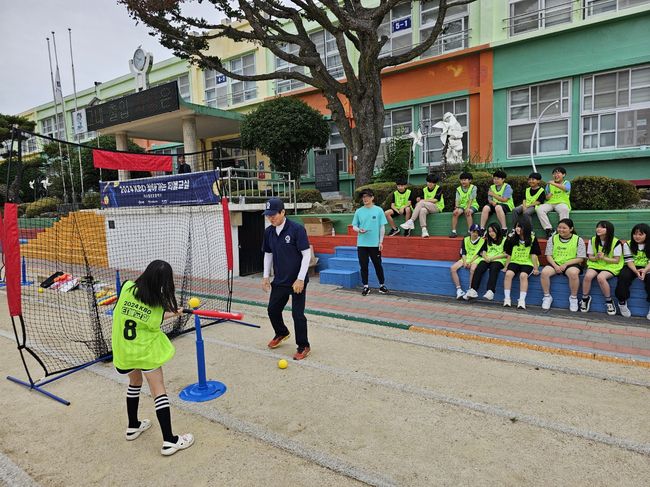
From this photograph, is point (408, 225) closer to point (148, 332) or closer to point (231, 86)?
point (148, 332)

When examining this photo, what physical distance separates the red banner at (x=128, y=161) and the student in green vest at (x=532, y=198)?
7576 millimetres

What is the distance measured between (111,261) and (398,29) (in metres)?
14.3

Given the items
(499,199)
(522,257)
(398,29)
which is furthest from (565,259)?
(398,29)

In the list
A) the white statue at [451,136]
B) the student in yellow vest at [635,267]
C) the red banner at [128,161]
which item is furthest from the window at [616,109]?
the red banner at [128,161]

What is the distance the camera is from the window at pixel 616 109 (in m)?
13.5

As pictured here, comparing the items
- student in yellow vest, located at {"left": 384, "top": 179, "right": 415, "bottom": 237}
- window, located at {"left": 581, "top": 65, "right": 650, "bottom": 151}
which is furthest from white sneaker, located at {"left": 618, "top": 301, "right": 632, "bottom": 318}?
window, located at {"left": 581, "top": 65, "right": 650, "bottom": 151}

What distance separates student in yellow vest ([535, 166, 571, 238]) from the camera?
782 cm

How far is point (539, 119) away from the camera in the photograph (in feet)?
47.1

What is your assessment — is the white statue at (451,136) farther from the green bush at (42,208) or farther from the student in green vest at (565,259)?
the green bush at (42,208)

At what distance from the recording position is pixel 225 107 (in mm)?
24750

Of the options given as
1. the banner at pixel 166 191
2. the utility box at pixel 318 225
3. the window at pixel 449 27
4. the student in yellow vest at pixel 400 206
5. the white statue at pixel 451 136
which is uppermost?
the window at pixel 449 27

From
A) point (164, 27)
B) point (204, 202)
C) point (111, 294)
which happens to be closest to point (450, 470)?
point (111, 294)

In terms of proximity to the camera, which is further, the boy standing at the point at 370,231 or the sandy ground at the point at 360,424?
the boy standing at the point at 370,231

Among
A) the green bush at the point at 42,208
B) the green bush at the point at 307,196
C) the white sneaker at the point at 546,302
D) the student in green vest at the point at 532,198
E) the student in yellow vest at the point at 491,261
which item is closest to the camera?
the white sneaker at the point at 546,302
